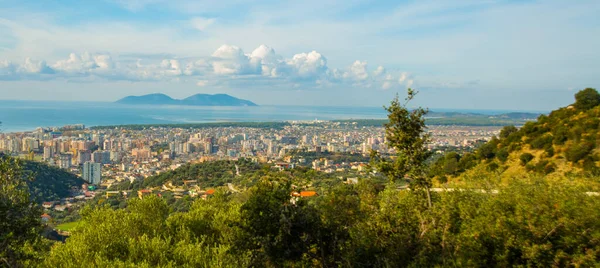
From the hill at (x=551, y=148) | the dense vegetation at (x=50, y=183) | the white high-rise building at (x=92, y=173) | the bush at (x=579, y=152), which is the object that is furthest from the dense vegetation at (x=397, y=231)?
the white high-rise building at (x=92, y=173)

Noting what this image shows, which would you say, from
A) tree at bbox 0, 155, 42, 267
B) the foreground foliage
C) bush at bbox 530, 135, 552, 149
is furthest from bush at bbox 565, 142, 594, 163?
tree at bbox 0, 155, 42, 267

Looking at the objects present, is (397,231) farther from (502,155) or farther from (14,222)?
(502,155)

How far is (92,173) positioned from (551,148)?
54.8 metres

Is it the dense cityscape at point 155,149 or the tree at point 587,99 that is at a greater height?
the tree at point 587,99

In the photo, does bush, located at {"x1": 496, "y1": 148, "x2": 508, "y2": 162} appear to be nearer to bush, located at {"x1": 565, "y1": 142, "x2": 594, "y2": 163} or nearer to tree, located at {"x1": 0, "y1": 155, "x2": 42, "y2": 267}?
bush, located at {"x1": 565, "y1": 142, "x2": 594, "y2": 163}

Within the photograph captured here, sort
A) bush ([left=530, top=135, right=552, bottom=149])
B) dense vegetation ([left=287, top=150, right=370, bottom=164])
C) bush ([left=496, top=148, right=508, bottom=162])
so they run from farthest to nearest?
dense vegetation ([left=287, top=150, right=370, bottom=164]), bush ([left=496, top=148, right=508, bottom=162]), bush ([left=530, top=135, right=552, bottom=149])

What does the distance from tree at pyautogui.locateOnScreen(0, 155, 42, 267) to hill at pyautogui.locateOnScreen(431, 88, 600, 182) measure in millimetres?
11428

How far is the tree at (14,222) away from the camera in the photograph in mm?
6652

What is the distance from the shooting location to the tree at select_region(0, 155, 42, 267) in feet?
21.8

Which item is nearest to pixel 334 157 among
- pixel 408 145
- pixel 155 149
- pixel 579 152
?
pixel 155 149

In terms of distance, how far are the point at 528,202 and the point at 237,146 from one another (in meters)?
80.3

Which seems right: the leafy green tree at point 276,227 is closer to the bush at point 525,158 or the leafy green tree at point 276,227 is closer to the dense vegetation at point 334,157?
the bush at point 525,158

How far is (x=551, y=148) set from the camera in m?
18.7

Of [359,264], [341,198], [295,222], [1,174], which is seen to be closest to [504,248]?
[359,264]
